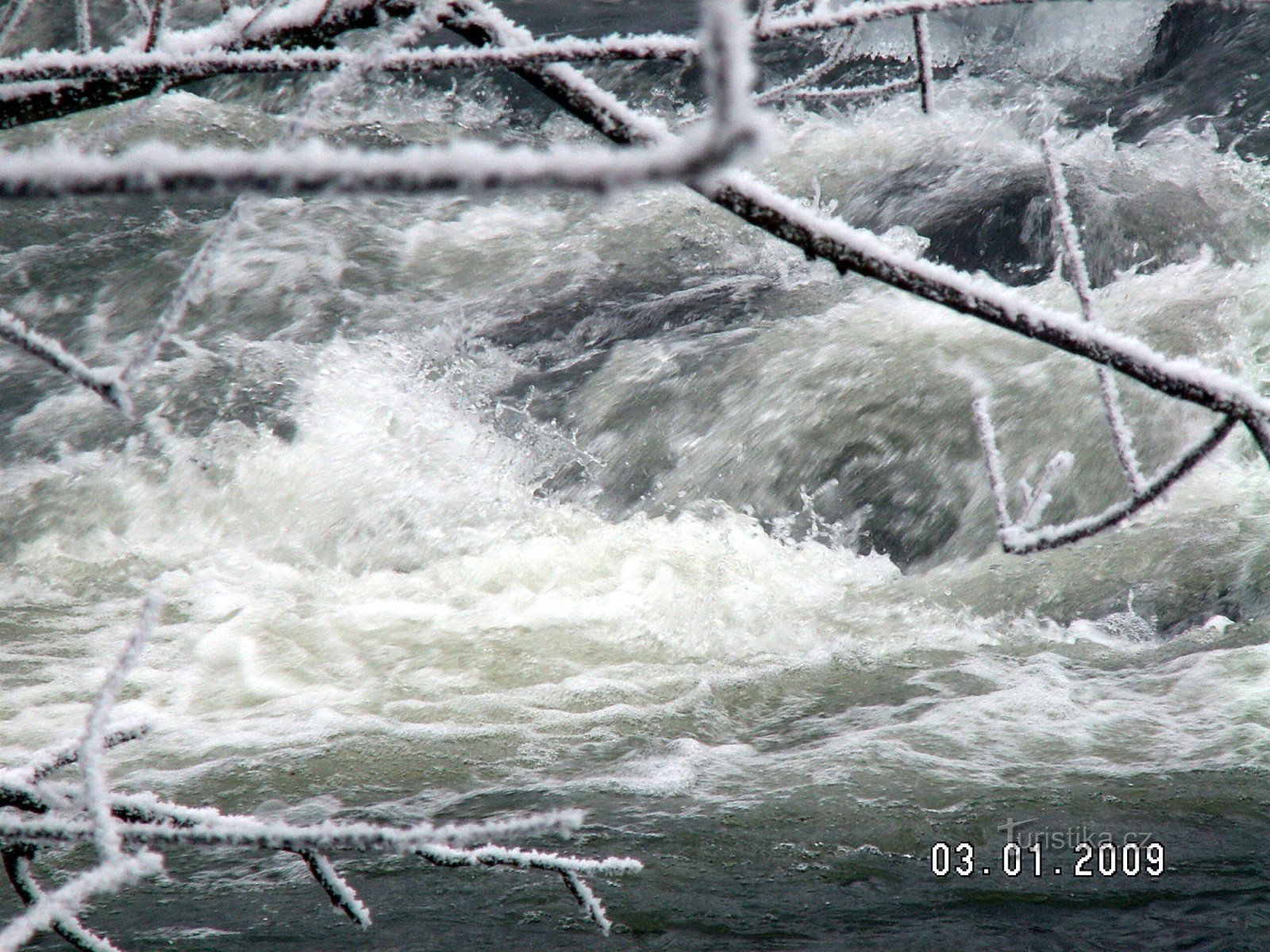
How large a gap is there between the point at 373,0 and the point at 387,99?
29.2 feet

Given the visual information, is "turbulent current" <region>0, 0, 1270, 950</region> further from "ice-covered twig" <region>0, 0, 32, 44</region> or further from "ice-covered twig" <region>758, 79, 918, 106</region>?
"ice-covered twig" <region>758, 79, 918, 106</region>

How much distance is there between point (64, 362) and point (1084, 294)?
2.70 feet

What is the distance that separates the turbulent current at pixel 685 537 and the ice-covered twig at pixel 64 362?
145 millimetres

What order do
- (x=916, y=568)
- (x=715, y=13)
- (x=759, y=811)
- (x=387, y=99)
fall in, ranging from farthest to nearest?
1. (x=387, y=99)
2. (x=916, y=568)
3. (x=759, y=811)
4. (x=715, y=13)

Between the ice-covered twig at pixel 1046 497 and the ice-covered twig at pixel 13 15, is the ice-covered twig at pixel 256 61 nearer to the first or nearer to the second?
the ice-covered twig at pixel 13 15

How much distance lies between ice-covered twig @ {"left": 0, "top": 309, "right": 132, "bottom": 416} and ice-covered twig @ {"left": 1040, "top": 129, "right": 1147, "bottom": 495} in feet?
2.50

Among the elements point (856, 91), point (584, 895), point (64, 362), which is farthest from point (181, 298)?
point (856, 91)

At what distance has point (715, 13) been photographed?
0.35 meters

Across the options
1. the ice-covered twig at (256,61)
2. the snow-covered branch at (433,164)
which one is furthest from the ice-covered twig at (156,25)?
the snow-covered branch at (433,164)

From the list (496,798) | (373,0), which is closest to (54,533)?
(496,798)

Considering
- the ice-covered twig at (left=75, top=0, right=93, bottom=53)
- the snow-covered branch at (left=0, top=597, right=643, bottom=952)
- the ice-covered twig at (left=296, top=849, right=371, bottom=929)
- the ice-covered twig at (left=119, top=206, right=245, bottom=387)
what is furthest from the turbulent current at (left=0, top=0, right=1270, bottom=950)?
the ice-covered twig at (left=296, top=849, right=371, bottom=929)

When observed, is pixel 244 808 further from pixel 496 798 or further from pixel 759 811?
pixel 759 811

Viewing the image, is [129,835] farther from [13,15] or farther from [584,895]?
[13,15]

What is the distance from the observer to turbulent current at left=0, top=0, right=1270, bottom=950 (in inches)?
105
